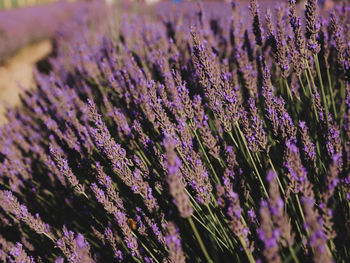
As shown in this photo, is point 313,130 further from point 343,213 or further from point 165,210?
point 165,210

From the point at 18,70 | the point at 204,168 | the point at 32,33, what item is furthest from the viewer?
the point at 32,33

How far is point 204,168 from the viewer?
152cm

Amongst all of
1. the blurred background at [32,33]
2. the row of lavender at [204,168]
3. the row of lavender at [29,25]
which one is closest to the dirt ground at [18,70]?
the blurred background at [32,33]

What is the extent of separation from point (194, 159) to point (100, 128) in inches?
21.6

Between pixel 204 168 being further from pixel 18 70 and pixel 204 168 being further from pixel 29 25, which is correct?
pixel 29 25

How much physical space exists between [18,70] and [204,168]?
29.3ft

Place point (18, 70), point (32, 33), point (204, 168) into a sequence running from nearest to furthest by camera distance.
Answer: point (204, 168)
point (18, 70)
point (32, 33)

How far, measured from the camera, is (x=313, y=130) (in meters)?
1.90

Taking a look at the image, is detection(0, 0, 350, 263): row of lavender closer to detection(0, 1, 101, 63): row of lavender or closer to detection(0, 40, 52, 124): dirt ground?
detection(0, 40, 52, 124): dirt ground

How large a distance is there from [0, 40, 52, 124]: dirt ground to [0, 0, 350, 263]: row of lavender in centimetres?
390

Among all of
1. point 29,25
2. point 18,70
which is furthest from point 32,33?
point 18,70

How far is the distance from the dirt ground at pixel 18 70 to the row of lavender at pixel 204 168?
3.90 meters

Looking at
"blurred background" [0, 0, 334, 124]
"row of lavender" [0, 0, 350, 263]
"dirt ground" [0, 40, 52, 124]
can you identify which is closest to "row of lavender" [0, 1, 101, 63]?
"blurred background" [0, 0, 334, 124]

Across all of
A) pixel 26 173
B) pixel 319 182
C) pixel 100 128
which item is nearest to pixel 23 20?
pixel 26 173
